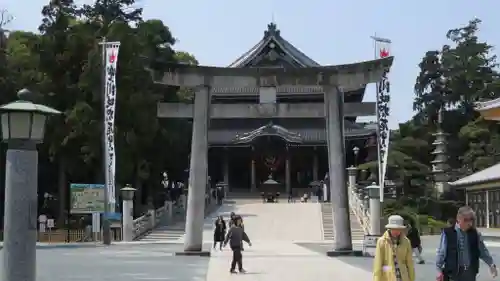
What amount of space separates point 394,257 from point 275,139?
1872 inches

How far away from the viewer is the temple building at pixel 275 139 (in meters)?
56.1

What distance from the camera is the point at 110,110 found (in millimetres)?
32375

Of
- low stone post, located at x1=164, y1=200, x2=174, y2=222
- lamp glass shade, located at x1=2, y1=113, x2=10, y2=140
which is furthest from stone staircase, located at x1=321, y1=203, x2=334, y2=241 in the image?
lamp glass shade, located at x1=2, y1=113, x2=10, y2=140

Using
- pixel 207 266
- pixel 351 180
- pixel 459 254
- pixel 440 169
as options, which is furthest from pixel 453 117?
pixel 459 254

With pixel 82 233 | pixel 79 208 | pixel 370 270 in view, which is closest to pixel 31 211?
pixel 370 270

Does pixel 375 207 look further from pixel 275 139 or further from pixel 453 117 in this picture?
pixel 453 117

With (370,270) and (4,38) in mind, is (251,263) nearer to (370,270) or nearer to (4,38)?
(370,270)

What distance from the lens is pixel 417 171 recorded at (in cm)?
5325

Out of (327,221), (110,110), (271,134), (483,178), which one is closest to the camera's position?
(110,110)

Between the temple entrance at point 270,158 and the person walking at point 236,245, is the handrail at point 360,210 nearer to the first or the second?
the temple entrance at point 270,158

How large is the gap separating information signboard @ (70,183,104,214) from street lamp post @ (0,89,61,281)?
78.4ft

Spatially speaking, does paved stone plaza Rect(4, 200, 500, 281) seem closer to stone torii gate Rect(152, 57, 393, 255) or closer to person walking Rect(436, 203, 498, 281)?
stone torii gate Rect(152, 57, 393, 255)

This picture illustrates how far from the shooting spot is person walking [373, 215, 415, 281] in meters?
8.38

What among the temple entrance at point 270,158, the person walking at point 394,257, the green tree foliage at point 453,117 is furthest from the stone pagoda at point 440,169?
the person walking at point 394,257
